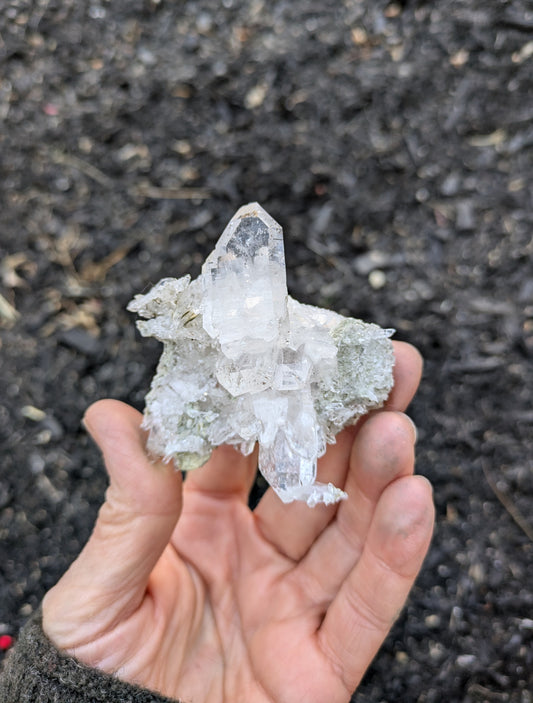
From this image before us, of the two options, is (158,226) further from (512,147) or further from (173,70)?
(512,147)

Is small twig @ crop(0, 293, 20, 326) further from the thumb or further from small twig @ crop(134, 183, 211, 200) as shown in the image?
the thumb

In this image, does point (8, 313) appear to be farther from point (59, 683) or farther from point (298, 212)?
point (59, 683)

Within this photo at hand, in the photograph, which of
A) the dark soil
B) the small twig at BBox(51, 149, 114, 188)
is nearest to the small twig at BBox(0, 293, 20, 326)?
the dark soil

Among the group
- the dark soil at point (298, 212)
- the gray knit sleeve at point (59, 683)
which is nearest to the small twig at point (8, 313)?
the dark soil at point (298, 212)

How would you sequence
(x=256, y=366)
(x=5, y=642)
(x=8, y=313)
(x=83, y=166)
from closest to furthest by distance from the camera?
(x=256, y=366)
(x=5, y=642)
(x=8, y=313)
(x=83, y=166)

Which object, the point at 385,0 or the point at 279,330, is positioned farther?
the point at 385,0

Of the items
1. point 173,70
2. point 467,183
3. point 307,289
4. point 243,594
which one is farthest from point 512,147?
point 243,594

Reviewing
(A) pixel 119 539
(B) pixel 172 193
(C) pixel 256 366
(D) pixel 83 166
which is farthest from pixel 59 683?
(D) pixel 83 166
